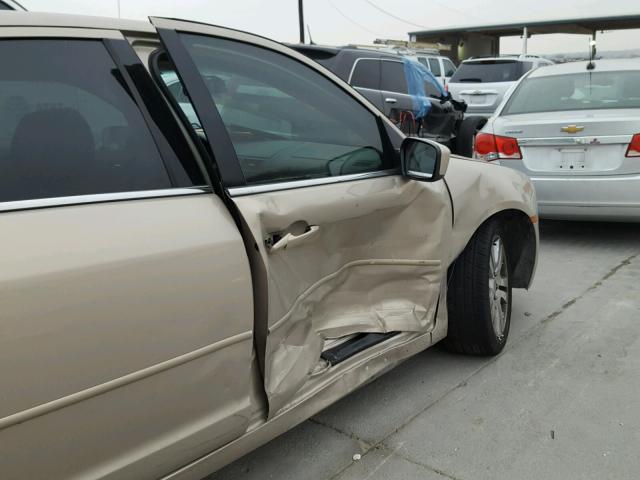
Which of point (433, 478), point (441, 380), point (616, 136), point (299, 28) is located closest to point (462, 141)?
point (616, 136)

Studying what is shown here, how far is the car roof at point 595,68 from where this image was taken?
635cm

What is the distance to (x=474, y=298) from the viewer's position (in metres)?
3.28

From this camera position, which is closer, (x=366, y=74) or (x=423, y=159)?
(x=423, y=159)

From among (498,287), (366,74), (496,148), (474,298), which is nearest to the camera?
(474,298)

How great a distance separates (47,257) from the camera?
5.18 feet

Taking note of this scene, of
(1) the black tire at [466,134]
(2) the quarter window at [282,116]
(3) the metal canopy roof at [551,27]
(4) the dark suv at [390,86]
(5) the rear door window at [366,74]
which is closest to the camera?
(2) the quarter window at [282,116]

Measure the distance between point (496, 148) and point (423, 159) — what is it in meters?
3.40

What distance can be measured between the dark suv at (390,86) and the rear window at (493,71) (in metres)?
4.45

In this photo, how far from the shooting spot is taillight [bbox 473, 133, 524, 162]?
582 centimetres

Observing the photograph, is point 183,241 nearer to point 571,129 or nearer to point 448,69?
point 571,129

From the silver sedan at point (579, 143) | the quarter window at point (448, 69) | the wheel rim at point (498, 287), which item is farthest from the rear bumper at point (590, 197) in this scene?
the quarter window at point (448, 69)

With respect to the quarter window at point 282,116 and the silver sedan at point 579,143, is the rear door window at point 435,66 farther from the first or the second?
the quarter window at point 282,116

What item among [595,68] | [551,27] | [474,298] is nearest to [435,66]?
[595,68]

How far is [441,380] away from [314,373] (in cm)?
112
